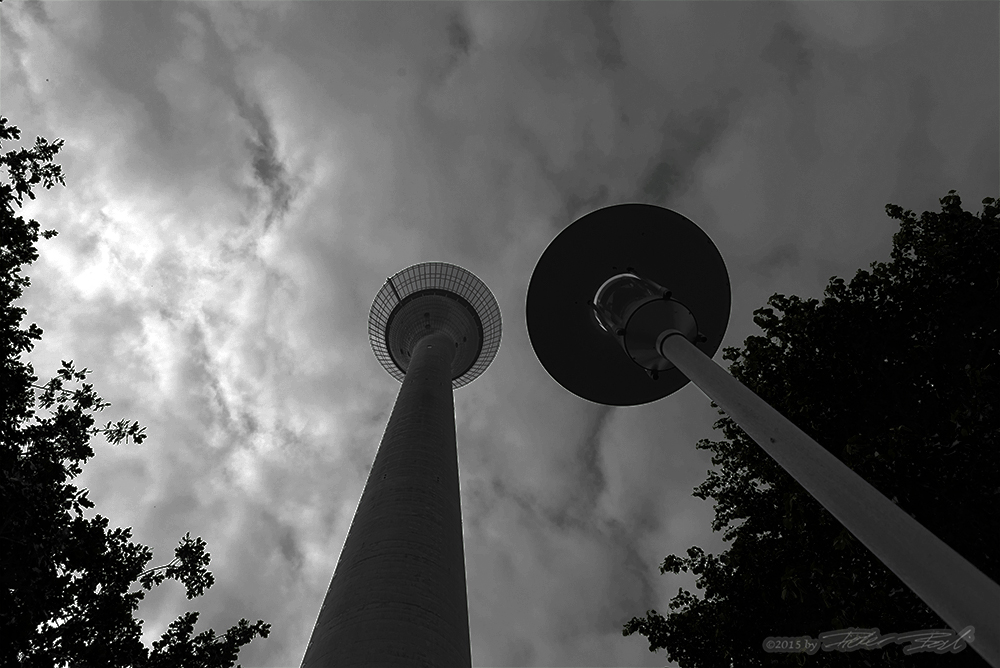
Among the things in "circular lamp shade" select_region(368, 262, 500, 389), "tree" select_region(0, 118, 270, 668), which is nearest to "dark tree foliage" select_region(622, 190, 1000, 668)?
"tree" select_region(0, 118, 270, 668)

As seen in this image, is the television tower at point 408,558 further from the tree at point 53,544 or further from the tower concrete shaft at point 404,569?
the tree at point 53,544

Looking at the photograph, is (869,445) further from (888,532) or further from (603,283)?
(888,532)

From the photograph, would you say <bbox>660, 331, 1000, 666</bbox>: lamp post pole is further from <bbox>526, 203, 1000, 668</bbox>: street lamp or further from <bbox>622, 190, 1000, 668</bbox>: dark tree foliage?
<bbox>622, 190, 1000, 668</bbox>: dark tree foliage

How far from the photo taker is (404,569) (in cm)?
847

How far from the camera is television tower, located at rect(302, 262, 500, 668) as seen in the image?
7242mm

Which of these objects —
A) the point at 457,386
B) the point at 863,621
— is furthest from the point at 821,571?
the point at 457,386

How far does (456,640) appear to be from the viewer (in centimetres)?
799

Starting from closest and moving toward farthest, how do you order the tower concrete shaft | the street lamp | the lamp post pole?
the lamp post pole < the street lamp < the tower concrete shaft

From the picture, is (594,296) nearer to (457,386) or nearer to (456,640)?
(456,640)

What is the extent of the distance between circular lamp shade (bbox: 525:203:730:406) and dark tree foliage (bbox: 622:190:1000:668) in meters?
3.21

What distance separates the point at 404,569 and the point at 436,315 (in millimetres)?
17494

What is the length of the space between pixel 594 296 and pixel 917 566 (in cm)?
551

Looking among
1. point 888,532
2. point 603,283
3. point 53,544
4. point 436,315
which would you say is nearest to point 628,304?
point 603,283

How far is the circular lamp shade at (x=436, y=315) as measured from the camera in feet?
83.5
